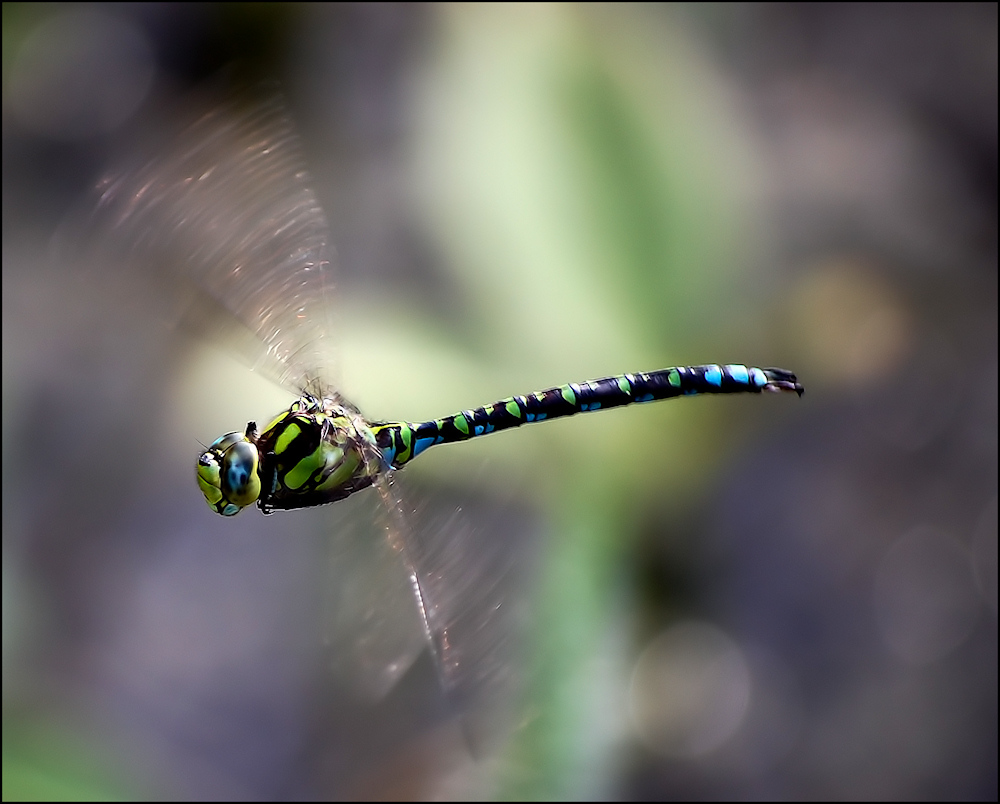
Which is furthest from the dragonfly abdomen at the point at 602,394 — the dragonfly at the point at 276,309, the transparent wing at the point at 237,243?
the transparent wing at the point at 237,243

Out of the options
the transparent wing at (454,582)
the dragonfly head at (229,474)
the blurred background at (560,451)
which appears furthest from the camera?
the blurred background at (560,451)

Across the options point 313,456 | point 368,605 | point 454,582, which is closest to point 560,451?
point 368,605

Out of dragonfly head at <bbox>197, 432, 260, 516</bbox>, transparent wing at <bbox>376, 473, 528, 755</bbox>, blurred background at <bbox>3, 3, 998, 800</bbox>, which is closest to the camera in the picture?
dragonfly head at <bbox>197, 432, 260, 516</bbox>

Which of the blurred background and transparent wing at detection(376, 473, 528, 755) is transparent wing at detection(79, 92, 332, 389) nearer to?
transparent wing at detection(376, 473, 528, 755)

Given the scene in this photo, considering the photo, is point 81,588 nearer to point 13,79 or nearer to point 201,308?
point 201,308

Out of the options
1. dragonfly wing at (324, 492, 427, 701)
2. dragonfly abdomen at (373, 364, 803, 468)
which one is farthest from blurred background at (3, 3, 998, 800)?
dragonfly abdomen at (373, 364, 803, 468)

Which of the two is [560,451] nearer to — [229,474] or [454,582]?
[454,582]

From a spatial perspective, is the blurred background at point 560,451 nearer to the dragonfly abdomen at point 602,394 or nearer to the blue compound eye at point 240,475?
the dragonfly abdomen at point 602,394
